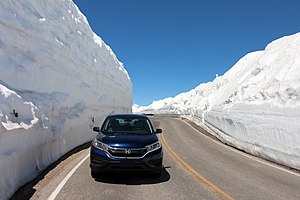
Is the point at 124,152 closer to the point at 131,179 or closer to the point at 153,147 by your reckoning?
the point at 153,147

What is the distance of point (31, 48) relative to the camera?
12.1 metres

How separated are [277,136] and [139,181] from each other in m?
6.68

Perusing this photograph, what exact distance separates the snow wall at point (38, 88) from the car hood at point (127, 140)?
78.0 inches

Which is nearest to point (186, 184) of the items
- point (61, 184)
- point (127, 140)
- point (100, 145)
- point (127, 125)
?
point (127, 140)

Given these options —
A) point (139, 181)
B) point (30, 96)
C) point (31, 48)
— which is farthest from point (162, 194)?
point (31, 48)

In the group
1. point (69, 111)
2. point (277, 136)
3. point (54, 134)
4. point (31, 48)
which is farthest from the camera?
point (69, 111)

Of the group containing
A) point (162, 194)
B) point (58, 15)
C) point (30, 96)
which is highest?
point (58, 15)

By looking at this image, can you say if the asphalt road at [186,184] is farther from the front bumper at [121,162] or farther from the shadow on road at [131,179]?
the front bumper at [121,162]

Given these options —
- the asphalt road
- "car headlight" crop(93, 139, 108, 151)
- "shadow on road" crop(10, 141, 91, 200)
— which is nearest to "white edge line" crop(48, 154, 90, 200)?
the asphalt road

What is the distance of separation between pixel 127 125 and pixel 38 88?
15.3 feet

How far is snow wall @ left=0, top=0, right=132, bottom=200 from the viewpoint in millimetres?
6523

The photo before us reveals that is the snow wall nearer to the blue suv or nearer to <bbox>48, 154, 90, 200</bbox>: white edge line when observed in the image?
<bbox>48, 154, 90, 200</bbox>: white edge line

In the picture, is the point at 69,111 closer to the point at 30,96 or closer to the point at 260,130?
the point at 30,96

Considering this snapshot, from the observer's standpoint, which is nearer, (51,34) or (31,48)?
(31,48)
